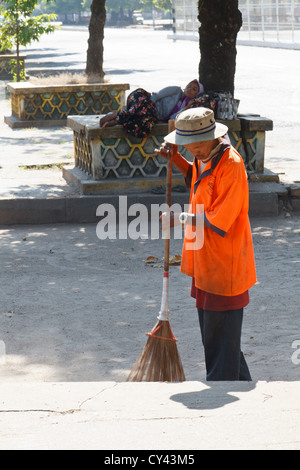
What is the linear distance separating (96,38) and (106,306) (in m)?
13.5

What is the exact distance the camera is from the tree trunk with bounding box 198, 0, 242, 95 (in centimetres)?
1044

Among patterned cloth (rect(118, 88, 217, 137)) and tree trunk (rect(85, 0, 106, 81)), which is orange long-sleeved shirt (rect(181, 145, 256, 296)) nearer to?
patterned cloth (rect(118, 88, 217, 137))

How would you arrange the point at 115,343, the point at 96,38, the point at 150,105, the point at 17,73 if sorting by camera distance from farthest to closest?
the point at 17,73 < the point at 96,38 < the point at 150,105 < the point at 115,343

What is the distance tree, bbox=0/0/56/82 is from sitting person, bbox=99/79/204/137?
39.4 ft

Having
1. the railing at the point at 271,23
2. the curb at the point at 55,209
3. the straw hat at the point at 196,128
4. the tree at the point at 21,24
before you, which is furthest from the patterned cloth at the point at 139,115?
the railing at the point at 271,23

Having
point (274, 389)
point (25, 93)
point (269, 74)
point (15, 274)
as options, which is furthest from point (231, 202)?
point (269, 74)

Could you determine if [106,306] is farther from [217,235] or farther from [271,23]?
[271,23]

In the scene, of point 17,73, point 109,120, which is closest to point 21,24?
point 17,73

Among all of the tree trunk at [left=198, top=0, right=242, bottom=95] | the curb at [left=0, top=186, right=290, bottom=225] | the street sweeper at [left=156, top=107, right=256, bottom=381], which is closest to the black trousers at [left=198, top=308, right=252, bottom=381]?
the street sweeper at [left=156, top=107, right=256, bottom=381]

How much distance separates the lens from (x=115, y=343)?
5.89 metres

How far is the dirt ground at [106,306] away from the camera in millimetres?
5465

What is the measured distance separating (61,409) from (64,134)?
1278cm

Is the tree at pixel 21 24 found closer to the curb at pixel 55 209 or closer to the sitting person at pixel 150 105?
the sitting person at pixel 150 105

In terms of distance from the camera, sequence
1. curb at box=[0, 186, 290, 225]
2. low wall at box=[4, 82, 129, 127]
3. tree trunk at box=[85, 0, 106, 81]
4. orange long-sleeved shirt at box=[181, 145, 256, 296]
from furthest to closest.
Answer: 1. tree trunk at box=[85, 0, 106, 81]
2. low wall at box=[4, 82, 129, 127]
3. curb at box=[0, 186, 290, 225]
4. orange long-sleeved shirt at box=[181, 145, 256, 296]
